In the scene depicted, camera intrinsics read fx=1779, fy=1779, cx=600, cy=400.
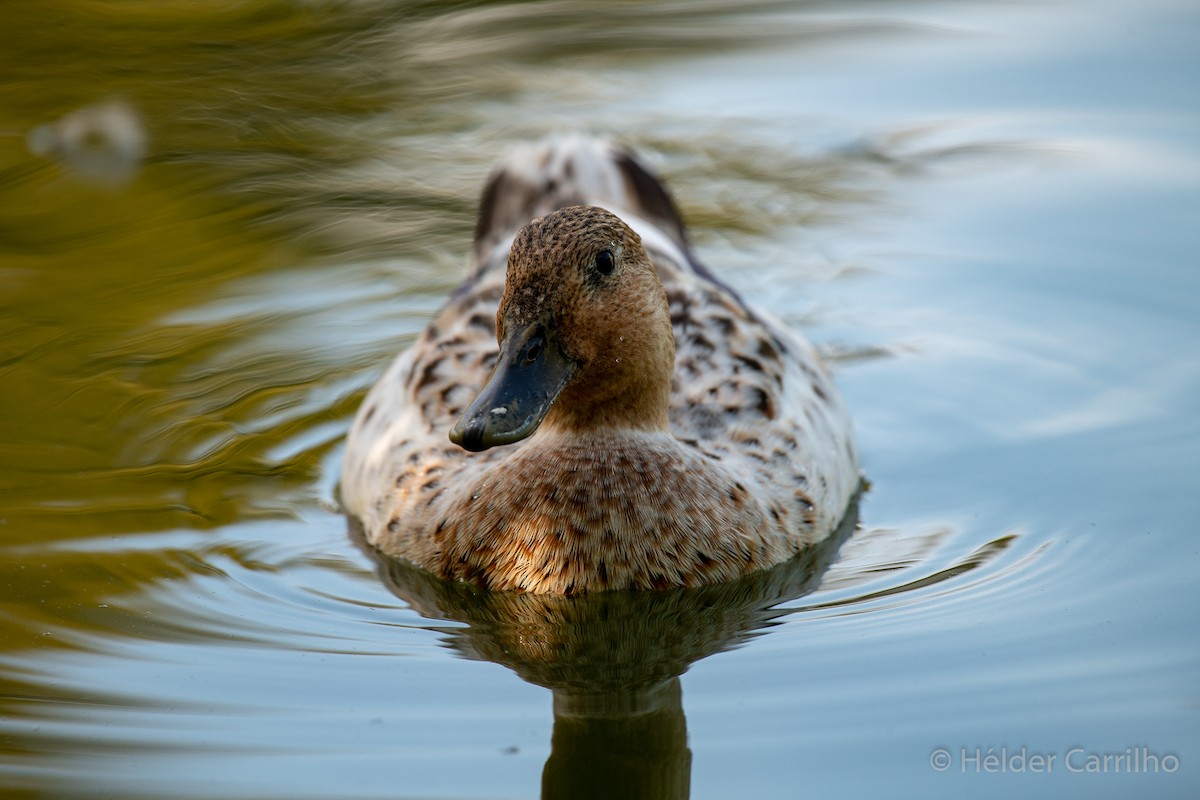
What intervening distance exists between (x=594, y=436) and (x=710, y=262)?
11.9 ft

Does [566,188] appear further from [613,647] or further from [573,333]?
[613,647]

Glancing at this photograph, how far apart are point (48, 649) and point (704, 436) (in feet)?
8.34

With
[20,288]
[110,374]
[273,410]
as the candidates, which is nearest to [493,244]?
[273,410]

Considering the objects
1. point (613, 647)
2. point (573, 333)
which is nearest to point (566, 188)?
point (573, 333)

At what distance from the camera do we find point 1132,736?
491 cm

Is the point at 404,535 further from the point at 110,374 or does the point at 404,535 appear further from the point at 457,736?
A: the point at 110,374

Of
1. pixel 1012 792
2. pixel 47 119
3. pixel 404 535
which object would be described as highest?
pixel 47 119
